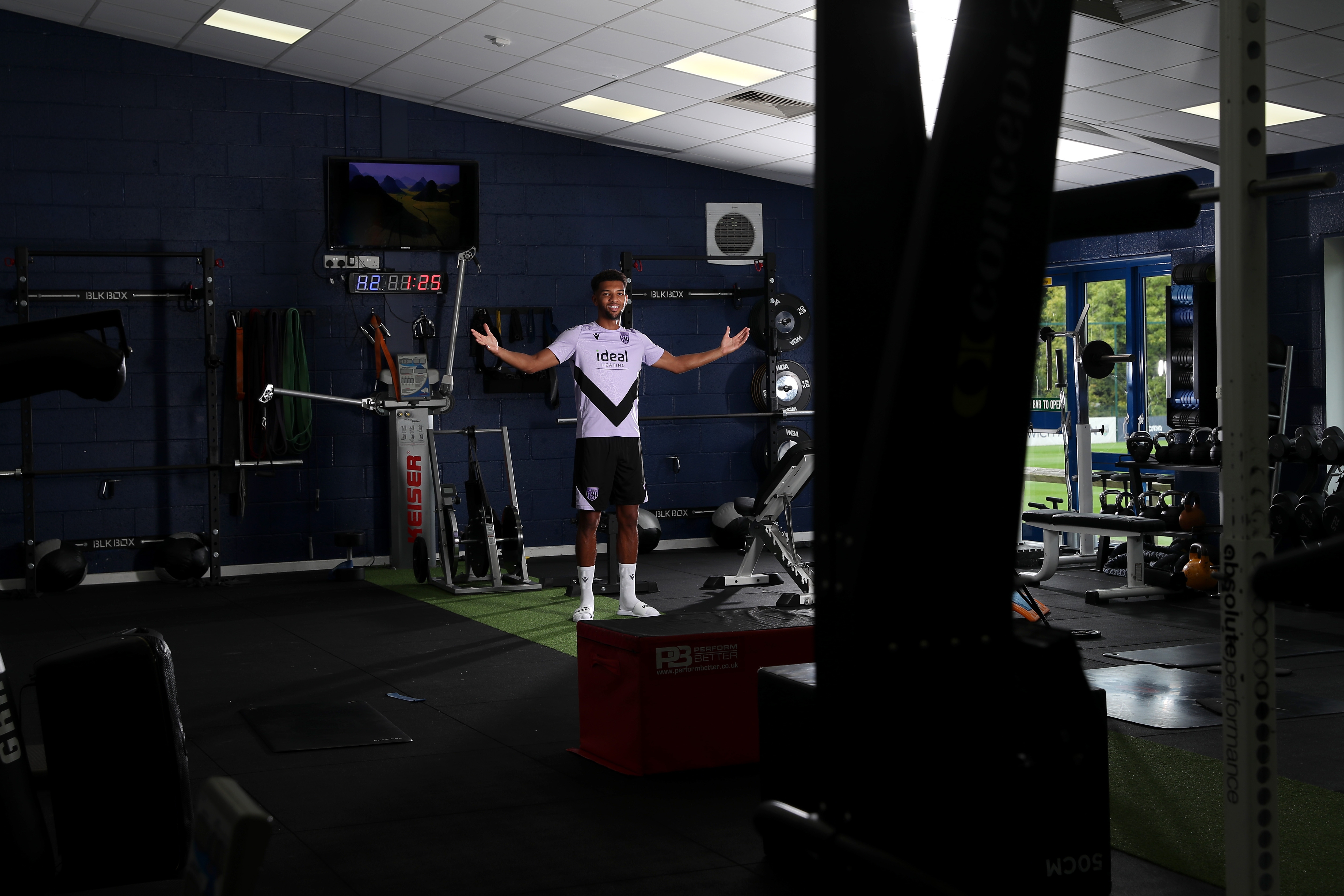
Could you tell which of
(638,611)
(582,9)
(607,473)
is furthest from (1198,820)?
(582,9)

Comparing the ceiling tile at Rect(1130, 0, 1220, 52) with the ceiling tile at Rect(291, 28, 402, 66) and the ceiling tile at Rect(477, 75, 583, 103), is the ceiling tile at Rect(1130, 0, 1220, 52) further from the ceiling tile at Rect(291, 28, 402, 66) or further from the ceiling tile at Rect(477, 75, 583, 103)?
the ceiling tile at Rect(291, 28, 402, 66)

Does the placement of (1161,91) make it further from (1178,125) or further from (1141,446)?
(1141,446)

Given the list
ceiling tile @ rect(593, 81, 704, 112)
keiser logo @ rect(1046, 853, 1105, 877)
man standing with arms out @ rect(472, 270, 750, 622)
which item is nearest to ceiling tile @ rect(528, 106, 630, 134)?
ceiling tile @ rect(593, 81, 704, 112)

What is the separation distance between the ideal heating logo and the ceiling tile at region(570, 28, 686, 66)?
13.5ft

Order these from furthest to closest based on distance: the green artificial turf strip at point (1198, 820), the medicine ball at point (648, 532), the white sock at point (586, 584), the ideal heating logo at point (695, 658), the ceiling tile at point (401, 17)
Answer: the medicine ball at point (648, 532) < the ceiling tile at point (401, 17) < the white sock at point (586, 584) < the ideal heating logo at point (695, 658) < the green artificial turf strip at point (1198, 820)

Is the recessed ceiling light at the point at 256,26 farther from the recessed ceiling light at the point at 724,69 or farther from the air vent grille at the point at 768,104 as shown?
the air vent grille at the point at 768,104

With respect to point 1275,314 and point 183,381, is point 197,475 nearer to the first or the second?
point 183,381

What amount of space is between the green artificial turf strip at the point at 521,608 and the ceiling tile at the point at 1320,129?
4.74 metres

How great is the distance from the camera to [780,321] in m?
9.35

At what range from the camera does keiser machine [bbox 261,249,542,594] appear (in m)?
7.51

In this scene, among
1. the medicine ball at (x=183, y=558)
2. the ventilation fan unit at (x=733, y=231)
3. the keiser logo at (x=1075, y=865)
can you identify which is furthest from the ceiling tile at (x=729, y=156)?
the keiser logo at (x=1075, y=865)

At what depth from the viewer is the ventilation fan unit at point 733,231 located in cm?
939

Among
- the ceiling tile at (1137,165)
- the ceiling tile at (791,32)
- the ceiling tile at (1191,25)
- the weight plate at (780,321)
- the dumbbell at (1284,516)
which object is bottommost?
the dumbbell at (1284,516)

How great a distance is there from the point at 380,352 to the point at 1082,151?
15.9 feet
